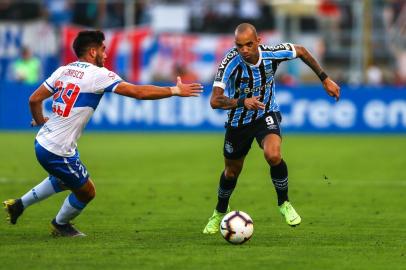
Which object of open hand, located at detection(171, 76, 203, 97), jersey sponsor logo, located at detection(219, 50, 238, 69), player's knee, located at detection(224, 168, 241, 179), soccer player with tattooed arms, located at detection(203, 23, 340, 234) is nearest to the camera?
open hand, located at detection(171, 76, 203, 97)

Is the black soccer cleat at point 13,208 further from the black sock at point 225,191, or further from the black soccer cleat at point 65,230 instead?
the black sock at point 225,191

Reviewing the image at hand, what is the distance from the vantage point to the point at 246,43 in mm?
10266

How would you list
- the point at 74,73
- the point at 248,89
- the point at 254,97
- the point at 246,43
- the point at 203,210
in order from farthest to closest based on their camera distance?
1. the point at 203,210
2. the point at 248,89
3. the point at 254,97
4. the point at 246,43
5. the point at 74,73

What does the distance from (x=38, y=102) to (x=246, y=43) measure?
231 cm

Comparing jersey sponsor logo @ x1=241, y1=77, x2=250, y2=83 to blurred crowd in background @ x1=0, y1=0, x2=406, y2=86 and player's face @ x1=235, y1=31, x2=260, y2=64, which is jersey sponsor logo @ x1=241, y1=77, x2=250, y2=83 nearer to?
player's face @ x1=235, y1=31, x2=260, y2=64

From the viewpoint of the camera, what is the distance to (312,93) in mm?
27609

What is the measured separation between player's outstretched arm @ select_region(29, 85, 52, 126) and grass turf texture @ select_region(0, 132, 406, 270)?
4.16 ft

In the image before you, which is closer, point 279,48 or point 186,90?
point 186,90

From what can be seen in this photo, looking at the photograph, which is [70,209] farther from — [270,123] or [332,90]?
[332,90]

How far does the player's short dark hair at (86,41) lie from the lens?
32.9 feet

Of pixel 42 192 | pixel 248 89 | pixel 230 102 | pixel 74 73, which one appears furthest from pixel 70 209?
pixel 248 89

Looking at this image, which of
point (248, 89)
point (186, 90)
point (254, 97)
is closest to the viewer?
point (186, 90)

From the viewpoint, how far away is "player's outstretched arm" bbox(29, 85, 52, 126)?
10.0 m

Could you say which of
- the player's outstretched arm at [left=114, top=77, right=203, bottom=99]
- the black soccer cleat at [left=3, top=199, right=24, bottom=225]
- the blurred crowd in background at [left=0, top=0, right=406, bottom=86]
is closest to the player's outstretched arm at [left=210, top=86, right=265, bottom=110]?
the player's outstretched arm at [left=114, top=77, right=203, bottom=99]
